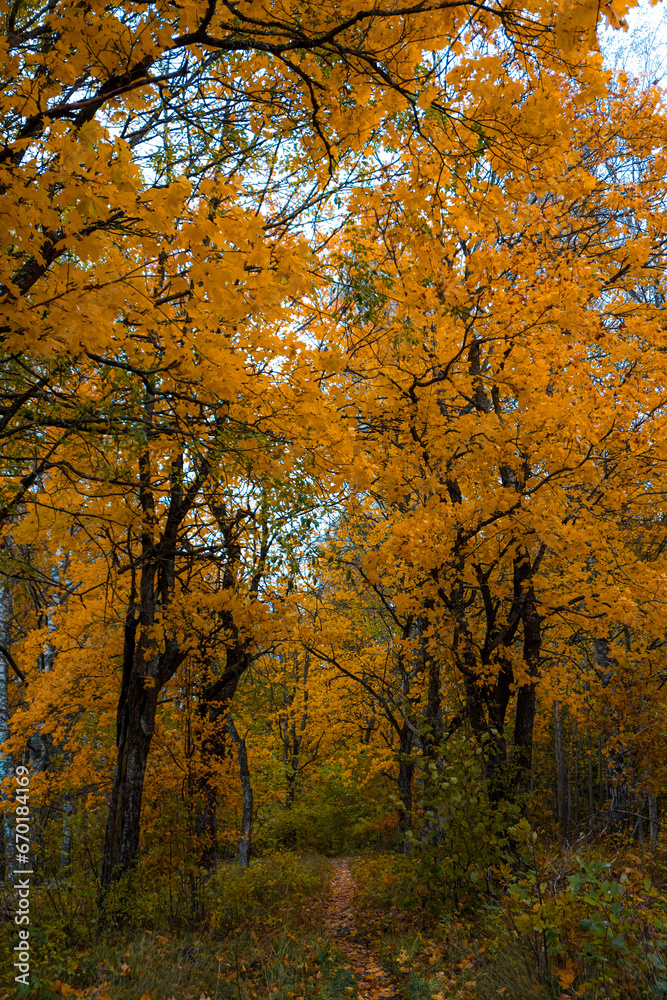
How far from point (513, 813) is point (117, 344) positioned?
4881 mm

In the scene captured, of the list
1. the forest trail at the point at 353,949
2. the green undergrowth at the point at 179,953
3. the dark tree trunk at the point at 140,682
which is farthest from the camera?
the dark tree trunk at the point at 140,682

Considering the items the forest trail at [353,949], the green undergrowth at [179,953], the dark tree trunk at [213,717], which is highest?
the dark tree trunk at [213,717]

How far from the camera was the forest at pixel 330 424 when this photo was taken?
102 inches

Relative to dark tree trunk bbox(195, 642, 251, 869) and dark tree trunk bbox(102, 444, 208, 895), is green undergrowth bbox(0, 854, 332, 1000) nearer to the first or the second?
dark tree trunk bbox(102, 444, 208, 895)

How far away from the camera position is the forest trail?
15.8 feet

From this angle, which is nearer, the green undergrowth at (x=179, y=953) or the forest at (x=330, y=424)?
the forest at (x=330, y=424)

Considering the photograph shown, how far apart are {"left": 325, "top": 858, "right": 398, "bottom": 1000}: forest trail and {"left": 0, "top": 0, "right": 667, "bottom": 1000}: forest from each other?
7 cm

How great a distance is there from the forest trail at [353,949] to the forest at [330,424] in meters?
0.07

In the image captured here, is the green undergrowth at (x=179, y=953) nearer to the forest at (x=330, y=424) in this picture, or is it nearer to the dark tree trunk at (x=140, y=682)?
the forest at (x=330, y=424)

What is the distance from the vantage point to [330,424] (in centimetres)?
405

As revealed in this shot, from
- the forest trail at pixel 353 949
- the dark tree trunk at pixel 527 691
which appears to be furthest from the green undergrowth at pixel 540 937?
the dark tree trunk at pixel 527 691

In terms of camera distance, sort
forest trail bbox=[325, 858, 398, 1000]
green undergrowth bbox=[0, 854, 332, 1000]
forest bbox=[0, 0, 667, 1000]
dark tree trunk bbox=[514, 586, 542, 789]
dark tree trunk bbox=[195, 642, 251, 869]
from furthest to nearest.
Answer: dark tree trunk bbox=[195, 642, 251, 869]
dark tree trunk bbox=[514, 586, 542, 789]
forest trail bbox=[325, 858, 398, 1000]
green undergrowth bbox=[0, 854, 332, 1000]
forest bbox=[0, 0, 667, 1000]

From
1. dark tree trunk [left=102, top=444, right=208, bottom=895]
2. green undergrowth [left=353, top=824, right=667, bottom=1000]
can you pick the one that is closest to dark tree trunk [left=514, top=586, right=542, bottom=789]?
green undergrowth [left=353, top=824, right=667, bottom=1000]

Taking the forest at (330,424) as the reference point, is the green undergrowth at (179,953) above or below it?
below
